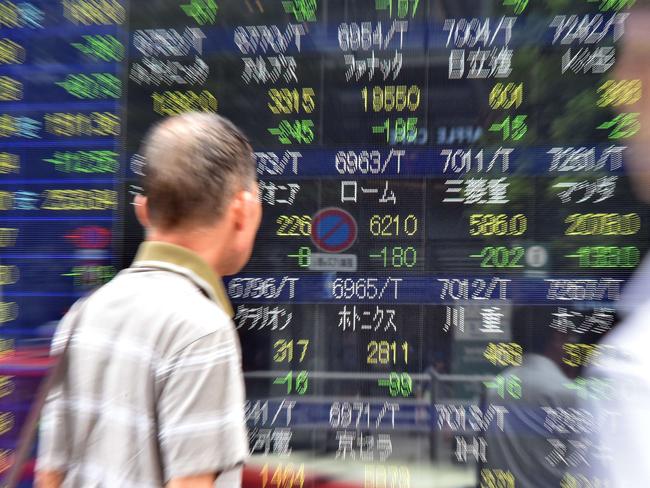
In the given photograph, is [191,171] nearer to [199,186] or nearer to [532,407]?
[199,186]

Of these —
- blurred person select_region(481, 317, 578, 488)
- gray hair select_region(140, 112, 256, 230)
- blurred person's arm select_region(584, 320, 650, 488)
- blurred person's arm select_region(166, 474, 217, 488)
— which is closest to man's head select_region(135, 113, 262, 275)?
gray hair select_region(140, 112, 256, 230)

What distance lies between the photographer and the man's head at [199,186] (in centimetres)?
107

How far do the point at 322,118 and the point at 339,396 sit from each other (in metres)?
1.01

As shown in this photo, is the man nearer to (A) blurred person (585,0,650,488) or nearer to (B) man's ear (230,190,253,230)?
(B) man's ear (230,190,253,230)

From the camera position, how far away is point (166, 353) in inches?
38.2

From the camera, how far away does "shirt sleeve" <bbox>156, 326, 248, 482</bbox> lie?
95 cm

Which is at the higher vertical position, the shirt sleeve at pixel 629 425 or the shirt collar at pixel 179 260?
the shirt collar at pixel 179 260

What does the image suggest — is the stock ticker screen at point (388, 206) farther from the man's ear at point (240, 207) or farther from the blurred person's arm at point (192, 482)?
the blurred person's arm at point (192, 482)

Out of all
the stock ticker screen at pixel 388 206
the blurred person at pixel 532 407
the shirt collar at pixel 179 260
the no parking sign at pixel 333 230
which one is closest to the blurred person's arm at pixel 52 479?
the shirt collar at pixel 179 260

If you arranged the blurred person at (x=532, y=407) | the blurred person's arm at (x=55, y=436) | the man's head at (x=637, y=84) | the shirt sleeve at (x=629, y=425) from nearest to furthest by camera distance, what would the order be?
the blurred person's arm at (x=55, y=436) → the shirt sleeve at (x=629, y=425) → the man's head at (x=637, y=84) → the blurred person at (x=532, y=407)

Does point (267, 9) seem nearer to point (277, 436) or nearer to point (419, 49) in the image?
point (419, 49)

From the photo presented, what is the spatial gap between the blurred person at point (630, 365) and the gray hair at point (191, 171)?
96 cm

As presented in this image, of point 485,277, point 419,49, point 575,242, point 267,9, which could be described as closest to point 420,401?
point 485,277

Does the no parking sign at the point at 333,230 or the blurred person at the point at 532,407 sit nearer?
the blurred person at the point at 532,407
